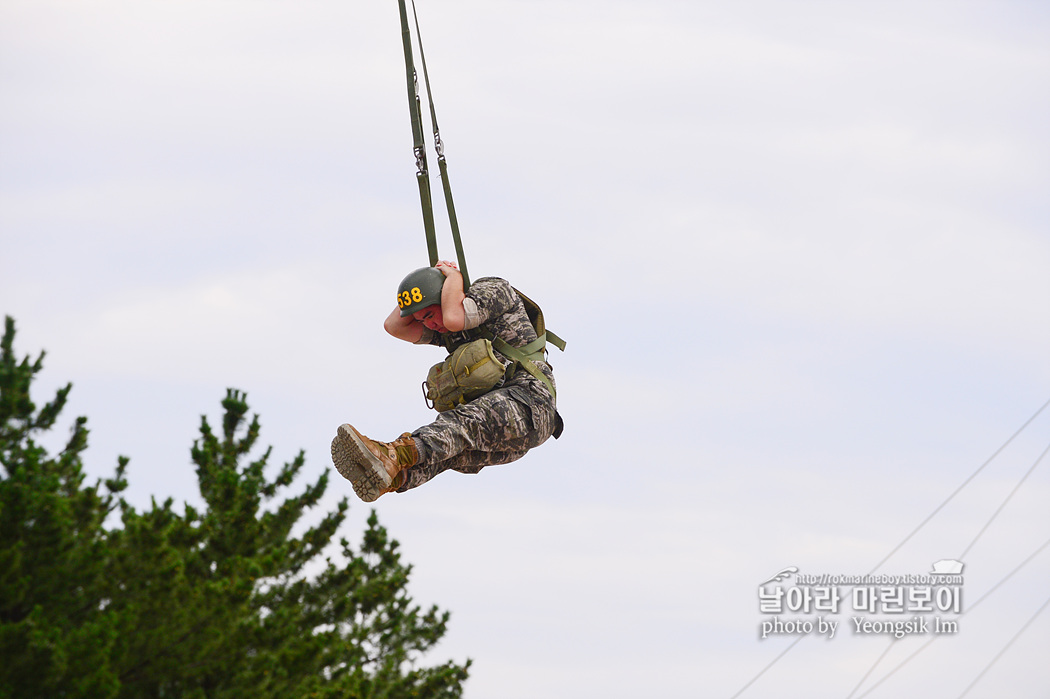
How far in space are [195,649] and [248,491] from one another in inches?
94.1

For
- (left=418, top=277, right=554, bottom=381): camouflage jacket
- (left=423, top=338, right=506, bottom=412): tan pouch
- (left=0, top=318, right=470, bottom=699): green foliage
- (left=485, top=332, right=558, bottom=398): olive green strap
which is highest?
(left=418, top=277, right=554, bottom=381): camouflage jacket

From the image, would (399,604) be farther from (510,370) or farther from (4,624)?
(4,624)

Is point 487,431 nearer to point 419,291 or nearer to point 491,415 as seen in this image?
point 491,415

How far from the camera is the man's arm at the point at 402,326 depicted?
26.8 ft

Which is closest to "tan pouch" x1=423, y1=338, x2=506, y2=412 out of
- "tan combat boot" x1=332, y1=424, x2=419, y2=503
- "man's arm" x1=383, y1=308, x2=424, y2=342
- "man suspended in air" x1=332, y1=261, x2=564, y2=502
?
"man suspended in air" x1=332, y1=261, x2=564, y2=502

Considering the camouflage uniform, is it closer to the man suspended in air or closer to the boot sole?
the man suspended in air

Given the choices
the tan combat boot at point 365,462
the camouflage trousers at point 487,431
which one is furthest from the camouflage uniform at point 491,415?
the tan combat boot at point 365,462

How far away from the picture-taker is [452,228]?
316 inches

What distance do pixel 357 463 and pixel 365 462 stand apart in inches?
2.4

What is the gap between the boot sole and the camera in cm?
729

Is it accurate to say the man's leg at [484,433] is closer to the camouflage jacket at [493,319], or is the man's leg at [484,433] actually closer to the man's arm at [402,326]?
the camouflage jacket at [493,319]

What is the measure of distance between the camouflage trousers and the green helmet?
2.13 ft

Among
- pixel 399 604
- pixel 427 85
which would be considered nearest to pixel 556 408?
pixel 427 85

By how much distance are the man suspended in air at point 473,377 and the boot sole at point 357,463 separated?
9cm
